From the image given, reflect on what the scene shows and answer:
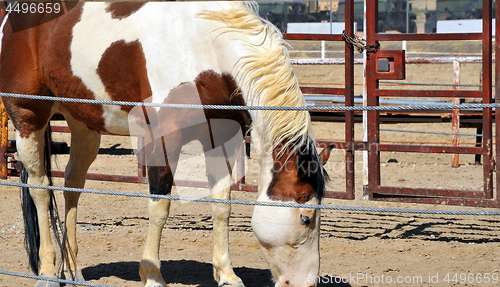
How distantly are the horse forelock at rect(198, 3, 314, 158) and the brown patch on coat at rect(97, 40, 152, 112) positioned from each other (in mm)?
516

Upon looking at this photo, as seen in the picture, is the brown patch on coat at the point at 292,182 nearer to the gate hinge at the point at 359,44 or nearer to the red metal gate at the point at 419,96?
the red metal gate at the point at 419,96

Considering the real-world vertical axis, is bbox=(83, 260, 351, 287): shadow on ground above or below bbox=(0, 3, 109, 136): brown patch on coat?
below

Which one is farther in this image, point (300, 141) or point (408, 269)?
point (408, 269)

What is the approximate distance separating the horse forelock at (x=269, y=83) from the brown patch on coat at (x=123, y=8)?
2.02 feet

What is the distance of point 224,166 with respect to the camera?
3705mm

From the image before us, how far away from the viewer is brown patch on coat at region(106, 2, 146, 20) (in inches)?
136

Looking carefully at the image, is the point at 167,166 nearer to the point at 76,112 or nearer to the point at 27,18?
the point at 76,112

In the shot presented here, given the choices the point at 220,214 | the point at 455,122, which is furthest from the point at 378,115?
the point at 455,122

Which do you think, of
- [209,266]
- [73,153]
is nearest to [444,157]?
[209,266]

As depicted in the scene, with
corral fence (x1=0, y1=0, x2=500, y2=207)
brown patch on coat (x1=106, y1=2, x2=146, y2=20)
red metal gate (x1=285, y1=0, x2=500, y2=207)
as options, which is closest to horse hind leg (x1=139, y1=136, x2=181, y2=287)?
brown patch on coat (x1=106, y1=2, x2=146, y2=20)

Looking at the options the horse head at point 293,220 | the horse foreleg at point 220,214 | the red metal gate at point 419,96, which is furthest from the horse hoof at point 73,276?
the red metal gate at point 419,96

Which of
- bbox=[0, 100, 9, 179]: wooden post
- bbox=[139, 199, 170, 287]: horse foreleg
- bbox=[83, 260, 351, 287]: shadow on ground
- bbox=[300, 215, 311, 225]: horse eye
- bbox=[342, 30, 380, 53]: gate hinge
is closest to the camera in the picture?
bbox=[300, 215, 311, 225]: horse eye

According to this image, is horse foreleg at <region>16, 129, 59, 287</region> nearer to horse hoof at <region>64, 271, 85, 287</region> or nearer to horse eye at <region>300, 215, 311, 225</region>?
horse hoof at <region>64, 271, 85, 287</region>

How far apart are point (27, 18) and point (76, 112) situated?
0.72 m
